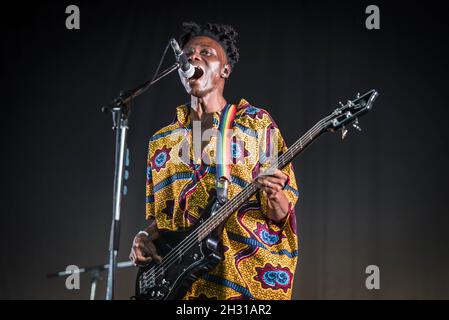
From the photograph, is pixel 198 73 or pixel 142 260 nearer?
pixel 142 260

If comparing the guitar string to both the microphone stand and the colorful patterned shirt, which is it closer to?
the colorful patterned shirt

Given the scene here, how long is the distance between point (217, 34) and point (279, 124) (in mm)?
1397

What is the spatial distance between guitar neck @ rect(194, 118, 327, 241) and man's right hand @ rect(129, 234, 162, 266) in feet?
0.92

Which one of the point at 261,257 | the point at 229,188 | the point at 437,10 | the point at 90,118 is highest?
the point at 437,10

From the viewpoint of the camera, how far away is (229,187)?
2.14 m

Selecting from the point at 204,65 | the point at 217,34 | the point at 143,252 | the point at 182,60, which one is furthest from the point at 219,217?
the point at 217,34

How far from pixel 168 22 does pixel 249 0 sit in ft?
2.20

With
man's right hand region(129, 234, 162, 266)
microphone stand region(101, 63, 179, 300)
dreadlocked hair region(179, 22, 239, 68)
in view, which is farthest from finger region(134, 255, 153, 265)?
dreadlocked hair region(179, 22, 239, 68)

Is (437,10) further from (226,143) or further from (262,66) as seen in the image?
(226,143)

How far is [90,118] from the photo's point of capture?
Result: 13.0ft

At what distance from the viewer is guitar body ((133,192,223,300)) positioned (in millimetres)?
1965

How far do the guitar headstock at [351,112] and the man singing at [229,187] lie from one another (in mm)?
272

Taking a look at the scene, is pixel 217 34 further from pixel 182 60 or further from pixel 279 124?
pixel 279 124
